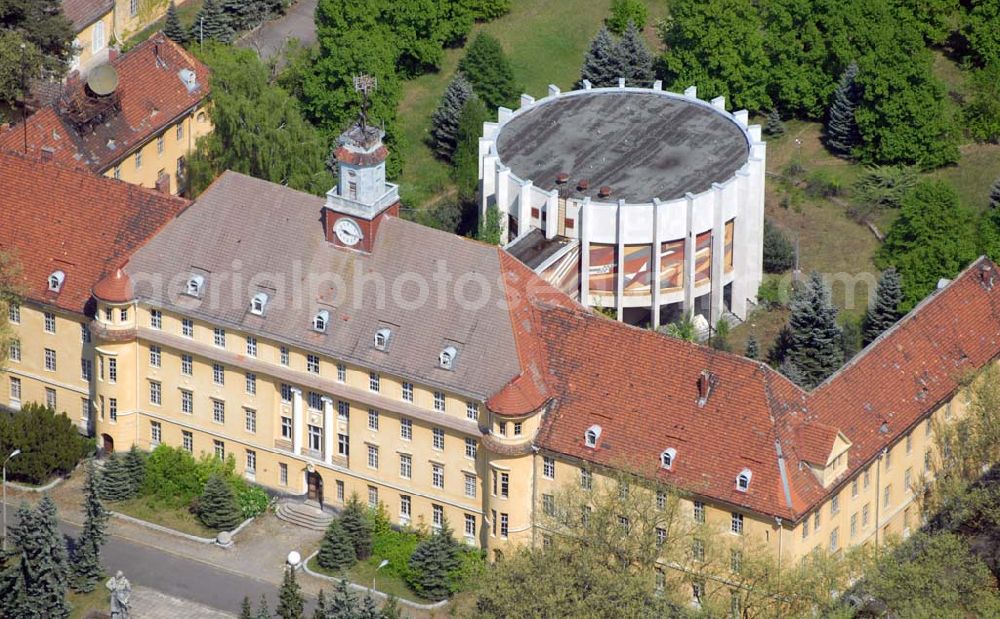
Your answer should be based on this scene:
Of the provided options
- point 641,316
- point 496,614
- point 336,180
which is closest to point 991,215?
point 641,316

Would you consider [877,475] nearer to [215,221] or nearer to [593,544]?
[593,544]

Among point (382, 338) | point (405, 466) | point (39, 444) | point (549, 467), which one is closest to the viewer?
point (549, 467)

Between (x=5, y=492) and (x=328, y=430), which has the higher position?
(x=328, y=430)

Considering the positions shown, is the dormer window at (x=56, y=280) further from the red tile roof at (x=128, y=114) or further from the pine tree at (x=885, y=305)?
the pine tree at (x=885, y=305)

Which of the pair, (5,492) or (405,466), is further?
(5,492)

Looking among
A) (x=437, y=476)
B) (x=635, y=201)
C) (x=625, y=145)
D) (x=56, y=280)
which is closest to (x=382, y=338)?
(x=437, y=476)

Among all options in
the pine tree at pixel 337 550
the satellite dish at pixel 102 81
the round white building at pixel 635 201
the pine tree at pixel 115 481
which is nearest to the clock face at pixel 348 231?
the round white building at pixel 635 201

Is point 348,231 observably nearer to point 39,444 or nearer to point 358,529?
point 358,529
